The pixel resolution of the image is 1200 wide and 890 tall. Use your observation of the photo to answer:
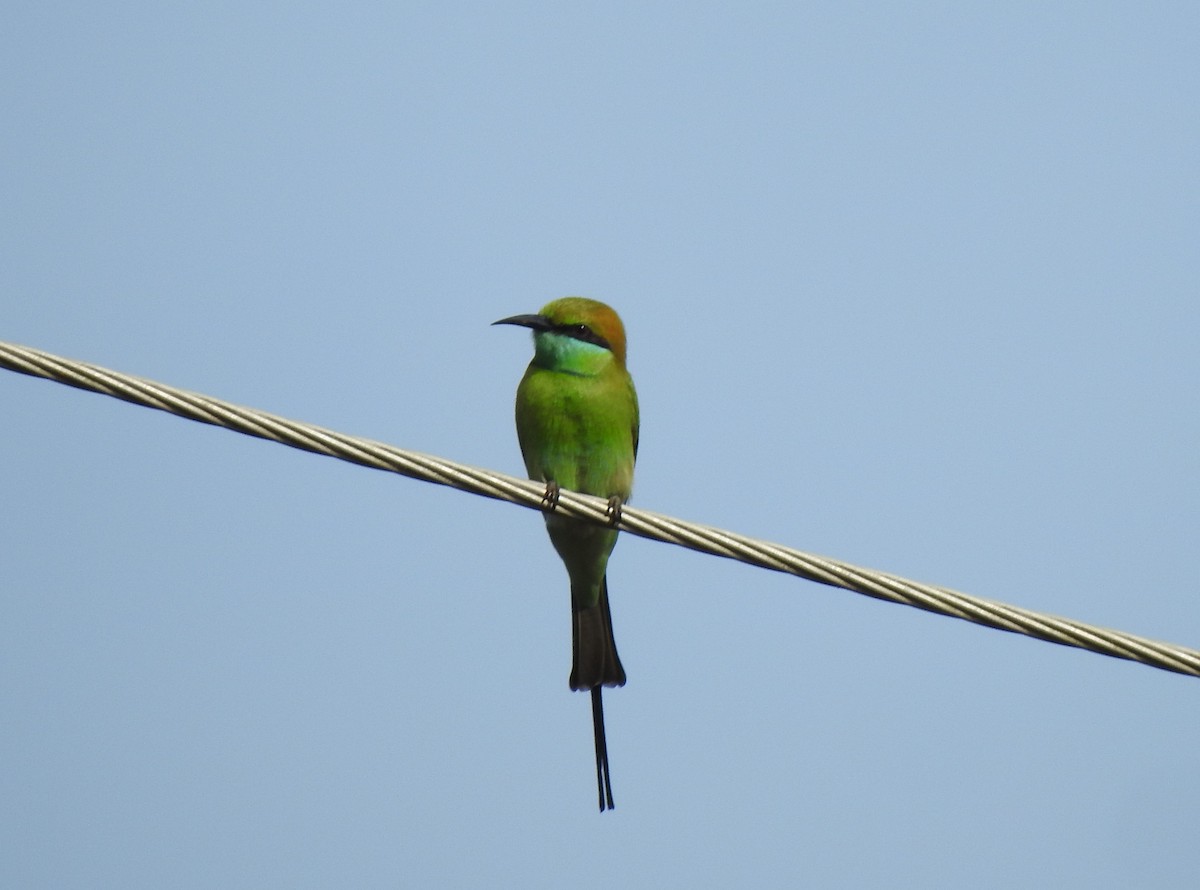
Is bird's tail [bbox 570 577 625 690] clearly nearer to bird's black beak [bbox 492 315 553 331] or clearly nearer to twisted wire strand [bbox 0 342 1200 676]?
bird's black beak [bbox 492 315 553 331]

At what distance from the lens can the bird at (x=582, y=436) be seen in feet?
14.4

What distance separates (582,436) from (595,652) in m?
0.62

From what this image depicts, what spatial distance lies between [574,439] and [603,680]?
682mm

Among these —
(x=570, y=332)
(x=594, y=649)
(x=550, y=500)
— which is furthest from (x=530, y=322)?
(x=550, y=500)

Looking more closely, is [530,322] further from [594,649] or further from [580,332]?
[594,649]

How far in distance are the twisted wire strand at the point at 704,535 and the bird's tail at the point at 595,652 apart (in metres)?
1.52

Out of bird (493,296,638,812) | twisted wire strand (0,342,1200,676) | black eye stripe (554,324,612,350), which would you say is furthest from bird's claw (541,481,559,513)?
black eye stripe (554,324,612,350)

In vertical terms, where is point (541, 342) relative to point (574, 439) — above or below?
above

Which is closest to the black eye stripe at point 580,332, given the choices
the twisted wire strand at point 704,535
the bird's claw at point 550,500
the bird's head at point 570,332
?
the bird's head at point 570,332

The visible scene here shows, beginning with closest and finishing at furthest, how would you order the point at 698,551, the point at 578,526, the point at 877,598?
the point at 877,598 < the point at 698,551 < the point at 578,526

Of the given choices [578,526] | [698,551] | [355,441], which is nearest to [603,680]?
[578,526]

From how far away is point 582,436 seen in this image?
14.4 ft

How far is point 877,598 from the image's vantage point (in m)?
2.69

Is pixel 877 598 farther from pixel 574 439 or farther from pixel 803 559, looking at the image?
pixel 574 439
